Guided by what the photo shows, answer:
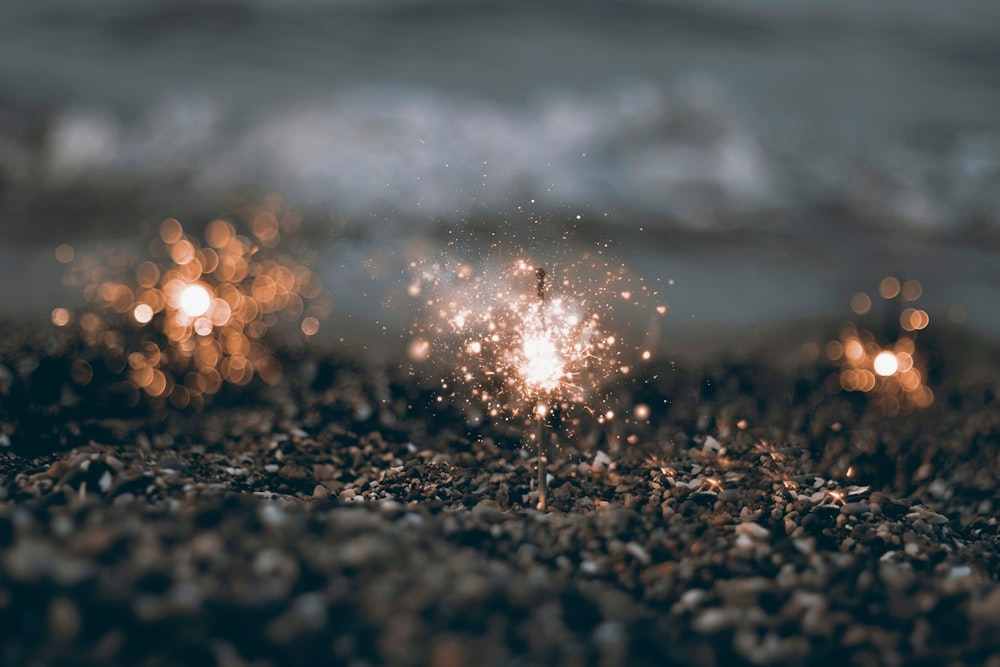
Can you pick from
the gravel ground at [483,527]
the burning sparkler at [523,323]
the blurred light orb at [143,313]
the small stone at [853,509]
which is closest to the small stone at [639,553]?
the gravel ground at [483,527]

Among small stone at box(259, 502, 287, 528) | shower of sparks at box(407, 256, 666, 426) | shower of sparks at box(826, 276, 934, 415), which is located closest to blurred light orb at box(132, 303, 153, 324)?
shower of sparks at box(407, 256, 666, 426)

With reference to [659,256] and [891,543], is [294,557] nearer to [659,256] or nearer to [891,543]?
[891,543]

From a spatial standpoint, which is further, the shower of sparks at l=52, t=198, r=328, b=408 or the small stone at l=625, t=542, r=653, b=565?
the shower of sparks at l=52, t=198, r=328, b=408

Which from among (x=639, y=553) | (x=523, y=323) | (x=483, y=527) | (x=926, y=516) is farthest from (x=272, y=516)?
(x=926, y=516)

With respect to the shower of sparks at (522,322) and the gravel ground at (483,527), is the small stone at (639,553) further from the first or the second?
the shower of sparks at (522,322)

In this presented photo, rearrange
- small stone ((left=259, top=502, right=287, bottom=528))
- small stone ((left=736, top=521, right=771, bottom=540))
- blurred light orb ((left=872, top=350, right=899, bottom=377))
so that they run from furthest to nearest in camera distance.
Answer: blurred light orb ((left=872, top=350, right=899, bottom=377)) < small stone ((left=736, top=521, right=771, bottom=540)) < small stone ((left=259, top=502, right=287, bottom=528))

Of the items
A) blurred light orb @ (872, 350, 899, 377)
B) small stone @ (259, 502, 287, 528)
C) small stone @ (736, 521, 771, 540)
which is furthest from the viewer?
blurred light orb @ (872, 350, 899, 377)

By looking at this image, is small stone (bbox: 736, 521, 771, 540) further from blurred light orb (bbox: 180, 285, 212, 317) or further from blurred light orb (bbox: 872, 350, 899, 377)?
blurred light orb (bbox: 180, 285, 212, 317)

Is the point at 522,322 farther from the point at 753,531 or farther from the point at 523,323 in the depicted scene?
the point at 753,531
